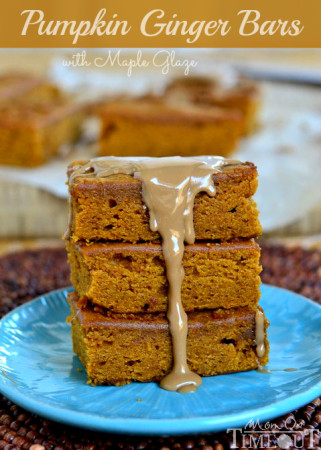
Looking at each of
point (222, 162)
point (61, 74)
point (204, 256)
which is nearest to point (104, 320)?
point (204, 256)

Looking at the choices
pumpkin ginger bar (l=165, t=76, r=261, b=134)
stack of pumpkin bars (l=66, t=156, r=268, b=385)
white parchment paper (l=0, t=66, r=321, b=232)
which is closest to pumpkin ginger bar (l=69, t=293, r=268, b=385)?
stack of pumpkin bars (l=66, t=156, r=268, b=385)

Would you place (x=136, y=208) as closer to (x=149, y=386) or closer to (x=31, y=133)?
(x=149, y=386)

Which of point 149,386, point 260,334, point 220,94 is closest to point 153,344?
point 149,386

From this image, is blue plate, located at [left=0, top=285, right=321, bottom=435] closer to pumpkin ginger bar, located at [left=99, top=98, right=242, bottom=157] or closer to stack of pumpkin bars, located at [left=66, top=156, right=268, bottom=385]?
stack of pumpkin bars, located at [left=66, top=156, right=268, bottom=385]

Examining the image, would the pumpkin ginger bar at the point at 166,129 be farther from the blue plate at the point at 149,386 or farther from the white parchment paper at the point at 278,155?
the blue plate at the point at 149,386

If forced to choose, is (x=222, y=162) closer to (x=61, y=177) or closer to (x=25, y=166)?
(x=61, y=177)

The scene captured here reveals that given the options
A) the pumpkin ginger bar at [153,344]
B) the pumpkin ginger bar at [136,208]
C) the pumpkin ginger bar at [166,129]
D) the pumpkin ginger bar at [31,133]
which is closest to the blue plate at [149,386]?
the pumpkin ginger bar at [153,344]
